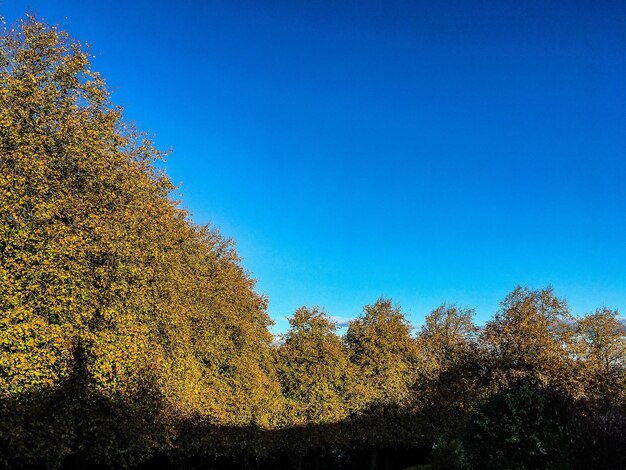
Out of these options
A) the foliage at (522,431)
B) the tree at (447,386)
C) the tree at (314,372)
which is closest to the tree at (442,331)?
the tree at (447,386)

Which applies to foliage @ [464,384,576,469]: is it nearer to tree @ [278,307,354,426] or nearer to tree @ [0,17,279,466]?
tree @ [0,17,279,466]

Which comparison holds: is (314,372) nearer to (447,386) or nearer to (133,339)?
(447,386)

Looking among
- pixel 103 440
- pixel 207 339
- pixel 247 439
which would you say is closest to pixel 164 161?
pixel 207 339

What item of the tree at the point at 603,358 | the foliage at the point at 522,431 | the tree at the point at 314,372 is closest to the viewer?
the foliage at the point at 522,431

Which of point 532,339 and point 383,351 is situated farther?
point 383,351

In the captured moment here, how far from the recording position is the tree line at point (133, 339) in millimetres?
15695

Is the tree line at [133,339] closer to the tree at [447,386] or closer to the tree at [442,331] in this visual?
the tree at [447,386]

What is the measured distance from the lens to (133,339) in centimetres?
1848

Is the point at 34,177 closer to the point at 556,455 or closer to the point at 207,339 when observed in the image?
the point at 207,339

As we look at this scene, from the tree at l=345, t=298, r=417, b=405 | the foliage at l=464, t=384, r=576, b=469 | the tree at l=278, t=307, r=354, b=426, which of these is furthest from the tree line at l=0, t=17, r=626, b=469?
the tree at l=345, t=298, r=417, b=405

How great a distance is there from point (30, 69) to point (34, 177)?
5.26m

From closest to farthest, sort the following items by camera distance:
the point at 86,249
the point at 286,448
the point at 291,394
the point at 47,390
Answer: the point at 47,390
the point at 86,249
the point at 286,448
the point at 291,394

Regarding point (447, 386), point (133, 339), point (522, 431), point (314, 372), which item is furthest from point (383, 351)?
point (133, 339)

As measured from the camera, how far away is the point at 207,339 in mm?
29000
